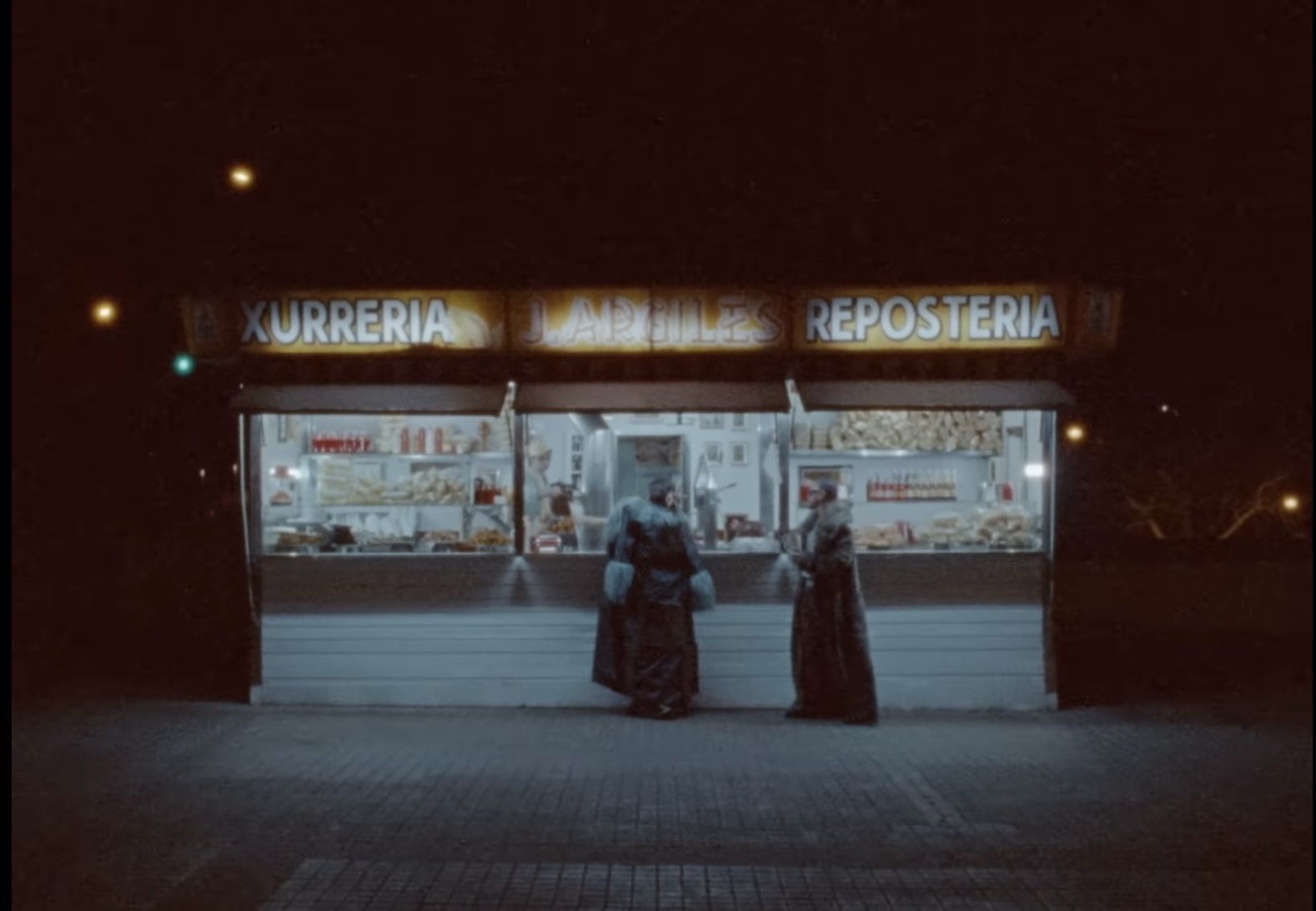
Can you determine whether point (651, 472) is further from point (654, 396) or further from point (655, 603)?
point (655, 603)

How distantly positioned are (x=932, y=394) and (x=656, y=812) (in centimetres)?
456

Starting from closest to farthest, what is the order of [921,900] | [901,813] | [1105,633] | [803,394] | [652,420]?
[921,900]
[901,813]
[803,394]
[652,420]
[1105,633]

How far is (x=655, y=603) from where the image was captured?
9.27 m

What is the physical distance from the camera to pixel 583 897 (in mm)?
5258

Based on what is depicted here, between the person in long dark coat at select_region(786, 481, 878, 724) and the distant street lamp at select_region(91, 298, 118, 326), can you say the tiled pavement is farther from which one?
the distant street lamp at select_region(91, 298, 118, 326)

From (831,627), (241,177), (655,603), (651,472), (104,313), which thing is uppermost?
(241,177)

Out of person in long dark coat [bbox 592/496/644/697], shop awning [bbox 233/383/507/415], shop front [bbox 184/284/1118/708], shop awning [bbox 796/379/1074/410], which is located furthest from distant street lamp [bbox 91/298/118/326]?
shop awning [bbox 796/379/1074/410]

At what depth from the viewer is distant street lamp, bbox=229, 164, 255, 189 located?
12.0 metres

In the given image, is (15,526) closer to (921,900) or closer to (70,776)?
(70,776)

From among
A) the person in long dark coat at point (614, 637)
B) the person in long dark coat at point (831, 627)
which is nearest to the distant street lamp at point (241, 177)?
the person in long dark coat at point (614, 637)

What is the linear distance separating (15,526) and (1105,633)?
14.0 metres

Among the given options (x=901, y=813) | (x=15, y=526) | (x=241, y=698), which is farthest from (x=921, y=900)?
(x=15, y=526)

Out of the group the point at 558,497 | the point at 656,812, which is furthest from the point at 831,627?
the point at 656,812

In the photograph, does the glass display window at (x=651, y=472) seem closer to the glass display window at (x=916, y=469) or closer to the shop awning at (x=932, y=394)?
the glass display window at (x=916, y=469)
